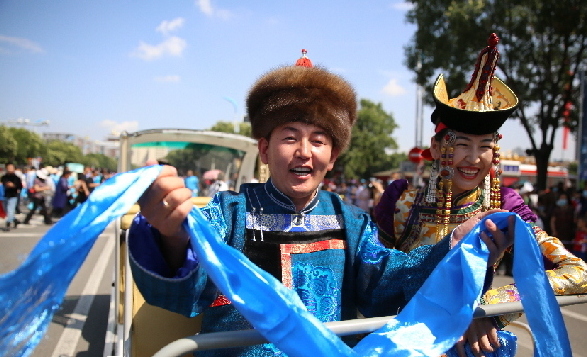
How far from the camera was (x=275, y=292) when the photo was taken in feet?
4.35

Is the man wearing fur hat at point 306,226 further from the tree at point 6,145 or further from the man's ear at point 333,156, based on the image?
the tree at point 6,145

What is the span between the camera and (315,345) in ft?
4.29

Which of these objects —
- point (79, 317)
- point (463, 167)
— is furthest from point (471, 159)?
point (79, 317)

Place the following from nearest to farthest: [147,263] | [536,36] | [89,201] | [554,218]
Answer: [89,201] → [147,263] → [554,218] → [536,36]

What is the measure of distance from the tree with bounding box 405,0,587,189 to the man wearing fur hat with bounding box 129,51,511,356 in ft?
40.9

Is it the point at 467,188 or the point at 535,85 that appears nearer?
the point at 467,188

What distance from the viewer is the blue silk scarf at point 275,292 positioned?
1.14 meters

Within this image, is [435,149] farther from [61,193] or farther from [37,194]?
[37,194]

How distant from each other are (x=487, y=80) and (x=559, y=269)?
3.12ft

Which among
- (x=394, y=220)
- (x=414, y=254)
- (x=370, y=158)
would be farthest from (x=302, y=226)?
(x=370, y=158)

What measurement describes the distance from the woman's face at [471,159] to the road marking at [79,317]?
149 inches

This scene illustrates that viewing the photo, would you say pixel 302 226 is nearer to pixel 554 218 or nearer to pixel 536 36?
pixel 554 218

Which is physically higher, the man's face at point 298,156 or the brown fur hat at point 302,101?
the brown fur hat at point 302,101

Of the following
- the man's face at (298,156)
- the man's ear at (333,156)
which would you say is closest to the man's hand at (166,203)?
the man's face at (298,156)
